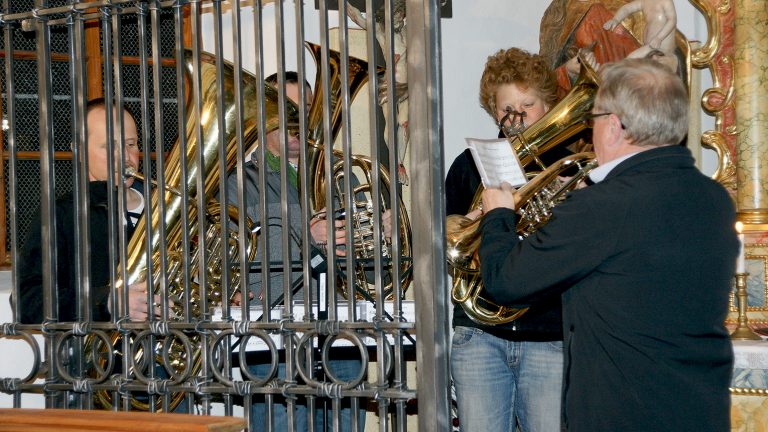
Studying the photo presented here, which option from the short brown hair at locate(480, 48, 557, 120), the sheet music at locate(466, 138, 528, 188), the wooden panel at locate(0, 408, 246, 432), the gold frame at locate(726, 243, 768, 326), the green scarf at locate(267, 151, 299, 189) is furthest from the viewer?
the gold frame at locate(726, 243, 768, 326)

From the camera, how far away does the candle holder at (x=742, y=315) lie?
377cm

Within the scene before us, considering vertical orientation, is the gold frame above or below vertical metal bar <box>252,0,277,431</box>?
below

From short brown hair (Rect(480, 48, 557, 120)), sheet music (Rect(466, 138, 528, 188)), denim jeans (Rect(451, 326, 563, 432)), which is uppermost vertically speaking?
short brown hair (Rect(480, 48, 557, 120))

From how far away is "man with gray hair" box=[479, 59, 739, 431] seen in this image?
2.04 m

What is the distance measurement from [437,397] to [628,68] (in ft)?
2.80

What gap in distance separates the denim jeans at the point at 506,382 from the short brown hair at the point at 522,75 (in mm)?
843

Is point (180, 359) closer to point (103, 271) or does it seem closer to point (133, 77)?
point (103, 271)

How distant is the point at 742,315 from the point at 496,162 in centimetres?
180

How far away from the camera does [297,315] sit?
2645mm

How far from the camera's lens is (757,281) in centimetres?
405

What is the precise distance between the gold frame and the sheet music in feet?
6.32

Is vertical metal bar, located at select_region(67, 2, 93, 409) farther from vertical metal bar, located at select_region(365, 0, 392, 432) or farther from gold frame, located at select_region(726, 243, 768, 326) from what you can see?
gold frame, located at select_region(726, 243, 768, 326)

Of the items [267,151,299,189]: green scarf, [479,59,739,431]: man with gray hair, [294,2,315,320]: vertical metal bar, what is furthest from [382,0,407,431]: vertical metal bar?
[267,151,299,189]: green scarf

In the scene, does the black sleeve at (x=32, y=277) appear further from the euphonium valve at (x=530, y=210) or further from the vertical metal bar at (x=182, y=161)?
the euphonium valve at (x=530, y=210)
